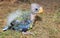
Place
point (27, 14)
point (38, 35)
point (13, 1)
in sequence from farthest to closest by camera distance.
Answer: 1. point (13, 1)
2. point (27, 14)
3. point (38, 35)

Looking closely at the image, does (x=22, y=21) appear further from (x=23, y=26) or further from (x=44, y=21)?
(x=44, y=21)

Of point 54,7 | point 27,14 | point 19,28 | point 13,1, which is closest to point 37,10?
point 27,14

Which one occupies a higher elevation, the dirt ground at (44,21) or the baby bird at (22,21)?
the baby bird at (22,21)

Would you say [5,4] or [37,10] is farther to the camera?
[5,4]

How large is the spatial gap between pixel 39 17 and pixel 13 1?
1.12 m

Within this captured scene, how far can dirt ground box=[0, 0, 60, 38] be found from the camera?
266 cm

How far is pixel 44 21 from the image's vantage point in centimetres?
310

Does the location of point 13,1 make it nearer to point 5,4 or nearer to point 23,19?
point 5,4

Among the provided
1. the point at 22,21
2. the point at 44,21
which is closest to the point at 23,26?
the point at 22,21

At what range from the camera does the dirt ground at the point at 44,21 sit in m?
2.66

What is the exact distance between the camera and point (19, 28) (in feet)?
8.96

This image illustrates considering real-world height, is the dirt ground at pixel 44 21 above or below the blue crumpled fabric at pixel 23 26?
below

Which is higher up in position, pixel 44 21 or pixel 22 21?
pixel 22 21

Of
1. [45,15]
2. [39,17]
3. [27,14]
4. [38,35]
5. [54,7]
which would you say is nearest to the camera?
[38,35]
